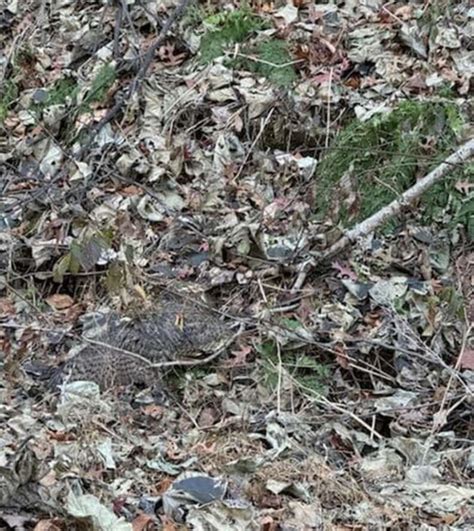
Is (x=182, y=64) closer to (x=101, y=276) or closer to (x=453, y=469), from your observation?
(x=101, y=276)

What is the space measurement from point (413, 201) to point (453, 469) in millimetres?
1627

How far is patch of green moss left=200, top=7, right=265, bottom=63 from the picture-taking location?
6.05 meters

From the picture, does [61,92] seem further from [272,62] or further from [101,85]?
[272,62]

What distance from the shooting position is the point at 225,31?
6.08m

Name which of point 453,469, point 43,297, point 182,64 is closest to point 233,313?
point 43,297

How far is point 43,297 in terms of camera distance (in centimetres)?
479

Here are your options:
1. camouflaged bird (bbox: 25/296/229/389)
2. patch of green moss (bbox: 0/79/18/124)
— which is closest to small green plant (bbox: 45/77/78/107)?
patch of green moss (bbox: 0/79/18/124)

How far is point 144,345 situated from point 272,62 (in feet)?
7.74

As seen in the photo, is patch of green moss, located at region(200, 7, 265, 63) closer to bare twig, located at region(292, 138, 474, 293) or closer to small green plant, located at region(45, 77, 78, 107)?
small green plant, located at region(45, 77, 78, 107)

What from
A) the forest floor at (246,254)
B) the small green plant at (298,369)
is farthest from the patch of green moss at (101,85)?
the small green plant at (298,369)

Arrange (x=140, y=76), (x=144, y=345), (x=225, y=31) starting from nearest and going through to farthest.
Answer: (x=144, y=345) → (x=140, y=76) → (x=225, y=31)

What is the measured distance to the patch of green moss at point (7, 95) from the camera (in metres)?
6.20

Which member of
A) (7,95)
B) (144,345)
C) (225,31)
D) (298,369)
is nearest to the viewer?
(298,369)

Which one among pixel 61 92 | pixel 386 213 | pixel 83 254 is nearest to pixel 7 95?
pixel 61 92
